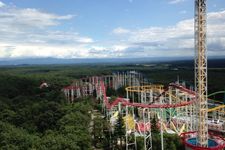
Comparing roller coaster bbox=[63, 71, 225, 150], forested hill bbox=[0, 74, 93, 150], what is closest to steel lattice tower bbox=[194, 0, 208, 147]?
roller coaster bbox=[63, 71, 225, 150]

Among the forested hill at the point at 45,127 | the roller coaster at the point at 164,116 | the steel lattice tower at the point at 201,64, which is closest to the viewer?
the steel lattice tower at the point at 201,64

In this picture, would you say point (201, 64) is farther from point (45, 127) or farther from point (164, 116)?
point (45, 127)

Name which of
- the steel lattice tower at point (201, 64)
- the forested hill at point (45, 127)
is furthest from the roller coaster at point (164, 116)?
the forested hill at point (45, 127)

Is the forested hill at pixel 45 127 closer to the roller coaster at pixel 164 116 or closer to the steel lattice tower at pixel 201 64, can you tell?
the roller coaster at pixel 164 116

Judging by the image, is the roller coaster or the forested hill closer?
the forested hill

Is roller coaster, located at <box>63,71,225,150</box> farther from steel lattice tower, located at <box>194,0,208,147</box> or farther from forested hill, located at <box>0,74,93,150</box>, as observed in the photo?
forested hill, located at <box>0,74,93,150</box>

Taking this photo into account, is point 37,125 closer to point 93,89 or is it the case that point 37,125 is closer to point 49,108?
point 49,108


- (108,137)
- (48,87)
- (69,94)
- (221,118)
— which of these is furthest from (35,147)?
(48,87)

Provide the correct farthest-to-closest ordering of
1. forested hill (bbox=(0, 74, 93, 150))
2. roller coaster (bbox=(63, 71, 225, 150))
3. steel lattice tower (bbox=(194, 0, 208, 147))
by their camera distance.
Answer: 1. roller coaster (bbox=(63, 71, 225, 150))
2. forested hill (bbox=(0, 74, 93, 150))
3. steel lattice tower (bbox=(194, 0, 208, 147))

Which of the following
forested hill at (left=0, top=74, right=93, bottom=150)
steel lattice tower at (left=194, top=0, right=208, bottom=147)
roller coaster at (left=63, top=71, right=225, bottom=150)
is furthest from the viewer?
roller coaster at (left=63, top=71, right=225, bottom=150)
